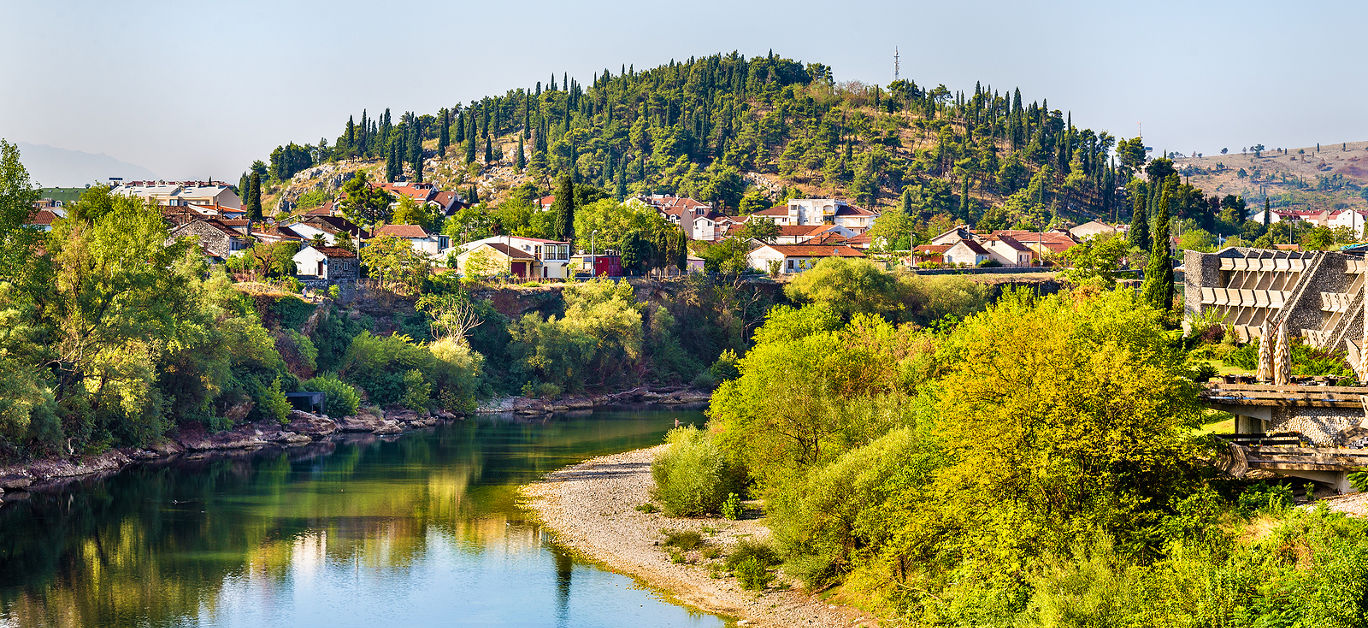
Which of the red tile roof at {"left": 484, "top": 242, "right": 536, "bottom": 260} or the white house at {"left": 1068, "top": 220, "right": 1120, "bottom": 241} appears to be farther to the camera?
the white house at {"left": 1068, "top": 220, "right": 1120, "bottom": 241}

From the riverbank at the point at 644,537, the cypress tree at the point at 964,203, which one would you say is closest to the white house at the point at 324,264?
the riverbank at the point at 644,537

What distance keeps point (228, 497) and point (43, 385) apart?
26.7 ft

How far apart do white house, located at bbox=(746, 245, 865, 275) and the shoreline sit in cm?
2518

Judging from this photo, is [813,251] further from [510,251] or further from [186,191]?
[186,191]

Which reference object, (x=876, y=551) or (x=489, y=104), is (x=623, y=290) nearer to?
(x=876, y=551)

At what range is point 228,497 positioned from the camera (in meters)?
43.1

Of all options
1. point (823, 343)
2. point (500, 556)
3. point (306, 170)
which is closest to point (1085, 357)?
point (823, 343)

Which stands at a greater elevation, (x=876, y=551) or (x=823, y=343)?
(x=823, y=343)

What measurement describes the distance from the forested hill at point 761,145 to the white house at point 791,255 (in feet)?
114

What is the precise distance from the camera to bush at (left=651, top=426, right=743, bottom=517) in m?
39.7

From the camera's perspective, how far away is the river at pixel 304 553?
97.6 feet

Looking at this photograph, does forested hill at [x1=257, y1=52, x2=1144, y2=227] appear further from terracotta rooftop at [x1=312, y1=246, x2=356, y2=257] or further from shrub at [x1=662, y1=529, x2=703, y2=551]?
shrub at [x1=662, y1=529, x2=703, y2=551]

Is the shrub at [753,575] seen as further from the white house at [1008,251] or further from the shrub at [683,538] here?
the white house at [1008,251]

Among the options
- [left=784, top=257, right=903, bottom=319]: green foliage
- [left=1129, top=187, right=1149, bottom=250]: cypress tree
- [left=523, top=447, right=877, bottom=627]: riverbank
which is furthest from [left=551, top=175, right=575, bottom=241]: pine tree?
[left=523, top=447, right=877, bottom=627]: riverbank
